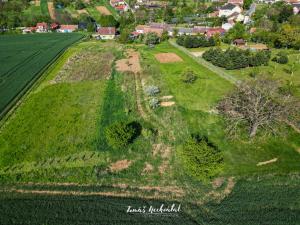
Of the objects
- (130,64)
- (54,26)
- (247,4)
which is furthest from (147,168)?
(247,4)

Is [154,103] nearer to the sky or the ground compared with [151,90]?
nearer to the ground

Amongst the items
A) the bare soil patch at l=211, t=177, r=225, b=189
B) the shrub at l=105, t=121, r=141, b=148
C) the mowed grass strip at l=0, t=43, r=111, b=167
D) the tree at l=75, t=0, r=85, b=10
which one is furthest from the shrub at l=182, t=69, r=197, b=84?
the tree at l=75, t=0, r=85, b=10

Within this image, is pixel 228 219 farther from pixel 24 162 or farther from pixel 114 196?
pixel 24 162

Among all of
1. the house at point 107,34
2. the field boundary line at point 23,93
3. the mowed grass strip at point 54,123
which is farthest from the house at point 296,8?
the mowed grass strip at point 54,123

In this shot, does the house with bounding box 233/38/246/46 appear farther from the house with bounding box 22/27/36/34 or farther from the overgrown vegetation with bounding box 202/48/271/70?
the house with bounding box 22/27/36/34

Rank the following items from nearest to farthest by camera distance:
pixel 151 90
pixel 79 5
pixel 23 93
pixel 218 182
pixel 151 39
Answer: pixel 218 182
pixel 151 90
pixel 23 93
pixel 151 39
pixel 79 5

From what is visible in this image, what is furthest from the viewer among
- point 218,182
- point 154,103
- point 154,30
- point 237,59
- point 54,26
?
point 54,26

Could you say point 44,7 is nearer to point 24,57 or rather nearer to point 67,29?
point 67,29
